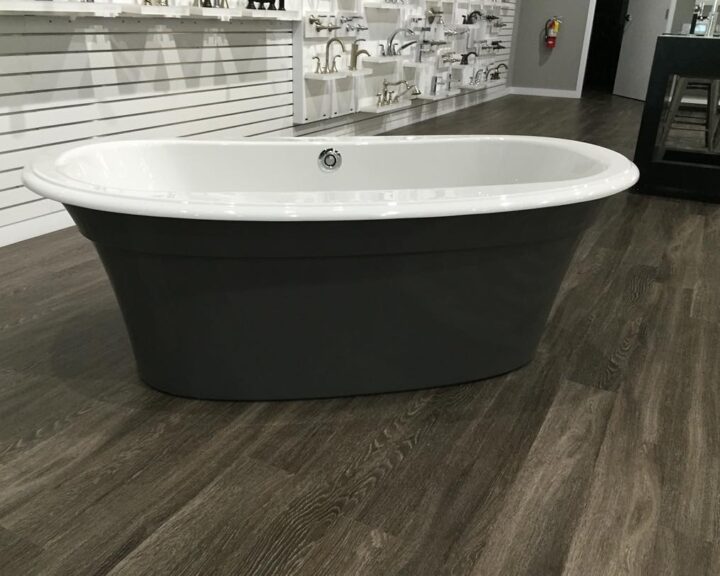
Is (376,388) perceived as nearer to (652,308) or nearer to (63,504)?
(63,504)

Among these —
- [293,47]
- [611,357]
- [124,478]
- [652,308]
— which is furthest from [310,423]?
[293,47]

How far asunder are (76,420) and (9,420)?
0.18 meters

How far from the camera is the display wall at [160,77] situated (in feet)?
9.29

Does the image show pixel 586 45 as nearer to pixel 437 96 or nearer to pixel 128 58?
pixel 437 96

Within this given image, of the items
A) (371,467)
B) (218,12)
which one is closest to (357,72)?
(218,12)

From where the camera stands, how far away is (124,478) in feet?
5.03

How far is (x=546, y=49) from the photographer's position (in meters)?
9.19

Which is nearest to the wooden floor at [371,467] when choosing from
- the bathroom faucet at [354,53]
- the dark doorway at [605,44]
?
the bathroom faucet at [354,53]

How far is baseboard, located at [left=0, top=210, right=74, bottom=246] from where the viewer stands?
298 centimetres

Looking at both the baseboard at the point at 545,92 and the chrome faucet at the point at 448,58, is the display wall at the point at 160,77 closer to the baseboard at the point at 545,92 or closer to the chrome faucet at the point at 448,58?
the chrome faucet at the point at 448,58

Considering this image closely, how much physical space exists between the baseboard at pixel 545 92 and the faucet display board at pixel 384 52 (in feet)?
5.76

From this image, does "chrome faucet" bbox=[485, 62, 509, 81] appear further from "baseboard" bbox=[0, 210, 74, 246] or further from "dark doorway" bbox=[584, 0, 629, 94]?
"baseboard" bbox=[0, 210, 74, 246]

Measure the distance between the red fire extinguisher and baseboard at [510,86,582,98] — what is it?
627 millimetres

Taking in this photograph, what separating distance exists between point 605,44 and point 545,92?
214 cm
